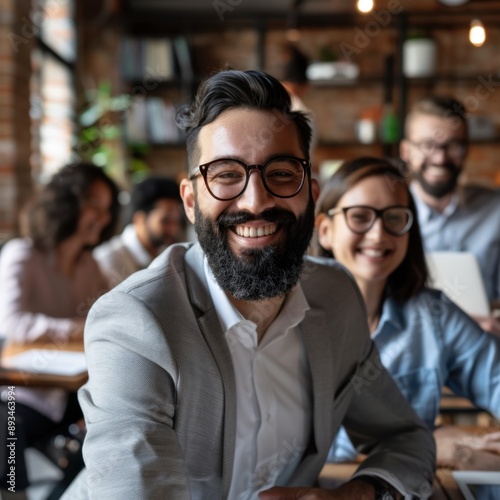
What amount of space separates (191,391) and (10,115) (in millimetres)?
3067

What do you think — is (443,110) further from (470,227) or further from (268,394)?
(268,394)

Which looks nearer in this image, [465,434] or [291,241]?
[291,241]

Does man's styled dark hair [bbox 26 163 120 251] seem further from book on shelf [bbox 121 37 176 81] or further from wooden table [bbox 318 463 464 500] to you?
book on shelf [bbox 121 37 176 81]

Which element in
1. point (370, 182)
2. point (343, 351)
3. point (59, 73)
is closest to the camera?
point (343, 351)

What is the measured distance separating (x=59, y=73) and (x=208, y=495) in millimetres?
4712

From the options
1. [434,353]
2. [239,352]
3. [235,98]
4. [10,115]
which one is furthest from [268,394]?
[10,115]

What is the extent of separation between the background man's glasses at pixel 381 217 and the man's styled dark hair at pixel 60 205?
1688 mm

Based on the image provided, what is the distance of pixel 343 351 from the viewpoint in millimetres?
1441

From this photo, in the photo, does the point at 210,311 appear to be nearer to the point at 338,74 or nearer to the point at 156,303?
the point at 156,303

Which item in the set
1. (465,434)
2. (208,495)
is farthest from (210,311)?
(465,434)

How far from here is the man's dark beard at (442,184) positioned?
3.34 metres

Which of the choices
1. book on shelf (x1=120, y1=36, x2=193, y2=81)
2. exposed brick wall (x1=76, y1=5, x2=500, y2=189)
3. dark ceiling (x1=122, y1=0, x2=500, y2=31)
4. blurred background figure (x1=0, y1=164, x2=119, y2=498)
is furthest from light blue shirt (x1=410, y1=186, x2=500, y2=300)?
book on shelf (x1=120, y1=36, x2=193, y2=81)

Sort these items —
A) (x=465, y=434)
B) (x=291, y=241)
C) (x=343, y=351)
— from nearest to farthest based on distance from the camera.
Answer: (x=291, y=241), (x=343, y=351), (x=465, y=434)

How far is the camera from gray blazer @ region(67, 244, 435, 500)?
1.08 meters
